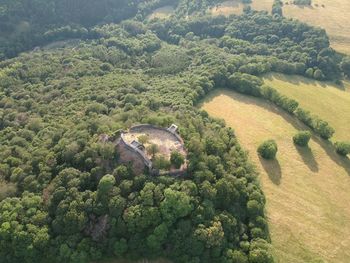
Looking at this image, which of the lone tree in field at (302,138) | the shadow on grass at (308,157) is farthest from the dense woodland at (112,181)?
the shadow on grass at (308,157)

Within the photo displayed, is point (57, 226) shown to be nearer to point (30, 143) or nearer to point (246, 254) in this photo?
point (30, 143)

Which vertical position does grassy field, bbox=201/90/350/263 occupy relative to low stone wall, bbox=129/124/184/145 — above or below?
below

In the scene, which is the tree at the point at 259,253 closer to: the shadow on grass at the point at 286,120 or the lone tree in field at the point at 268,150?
the shadow on grass at the point at 286,120

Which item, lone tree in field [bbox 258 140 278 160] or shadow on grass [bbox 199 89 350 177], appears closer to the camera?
lone tree in field [bbox 258 140 278 160]

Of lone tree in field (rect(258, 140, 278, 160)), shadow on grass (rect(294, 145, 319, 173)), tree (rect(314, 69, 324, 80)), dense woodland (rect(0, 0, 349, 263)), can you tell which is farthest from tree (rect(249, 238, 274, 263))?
tree (rect(314, 69, 324, 80))

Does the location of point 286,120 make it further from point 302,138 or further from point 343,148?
point 343,148

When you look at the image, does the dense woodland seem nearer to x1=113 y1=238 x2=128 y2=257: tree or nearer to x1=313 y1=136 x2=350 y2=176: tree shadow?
x1=113 y1=238 x2=128 y2=257: tree

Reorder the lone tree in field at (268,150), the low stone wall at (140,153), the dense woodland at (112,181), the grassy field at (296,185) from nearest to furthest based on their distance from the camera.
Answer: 1. the dense woodland at (112,181)
2. the low stone wall at (140,153)
3. the grassy field at (296,185)
4. the lone tree in field at (268,150)
